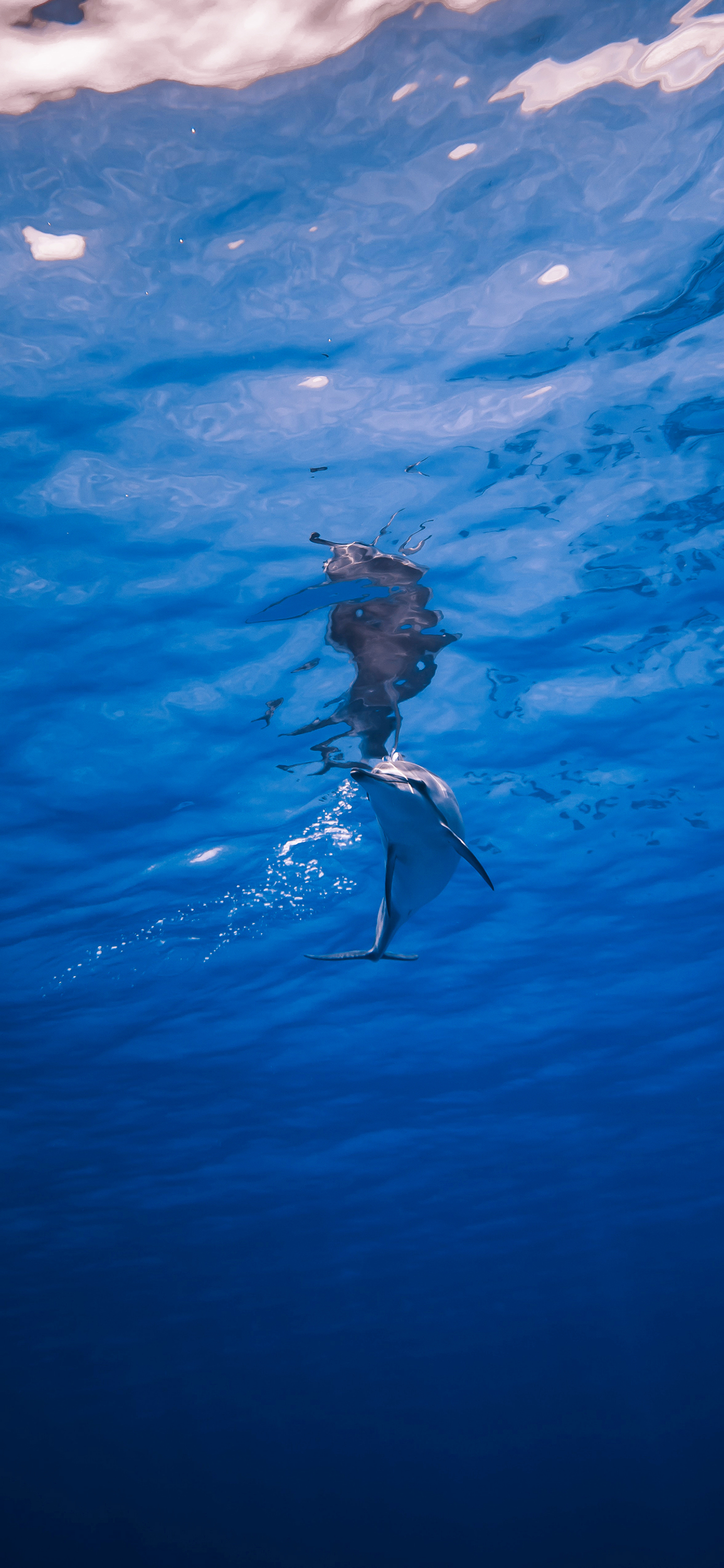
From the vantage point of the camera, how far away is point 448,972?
59.9 feet

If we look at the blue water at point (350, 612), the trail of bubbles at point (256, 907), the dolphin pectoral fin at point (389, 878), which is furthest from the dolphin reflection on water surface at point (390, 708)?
the trail of bubbles at point (256, 907)

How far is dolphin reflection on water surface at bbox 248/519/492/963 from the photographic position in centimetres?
540

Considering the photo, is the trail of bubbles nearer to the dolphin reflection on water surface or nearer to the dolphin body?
the dolphin reflection on water surface

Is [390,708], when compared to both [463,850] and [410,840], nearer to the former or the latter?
[410,840]

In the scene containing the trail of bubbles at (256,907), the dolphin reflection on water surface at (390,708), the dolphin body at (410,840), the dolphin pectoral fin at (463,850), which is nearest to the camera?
the dolphin pectoral fin at (463,850)

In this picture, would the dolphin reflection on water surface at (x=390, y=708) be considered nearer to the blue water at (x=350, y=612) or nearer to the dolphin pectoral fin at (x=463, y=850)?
the dolphin pectoral fin at (x=463, y=850)

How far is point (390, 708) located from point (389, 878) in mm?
5417

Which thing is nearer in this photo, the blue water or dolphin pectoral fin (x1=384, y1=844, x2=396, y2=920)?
dolphin pectoral fin (x1=384, y1=844, x2=396, y2=920)

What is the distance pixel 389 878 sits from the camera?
576cm

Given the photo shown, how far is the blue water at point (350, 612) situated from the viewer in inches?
236

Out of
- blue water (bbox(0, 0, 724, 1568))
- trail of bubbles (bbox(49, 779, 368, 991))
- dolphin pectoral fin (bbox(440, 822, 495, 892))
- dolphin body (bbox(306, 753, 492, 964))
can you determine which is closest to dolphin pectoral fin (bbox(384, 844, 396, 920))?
dolphin body (bbox(306, 753, 492, 964))

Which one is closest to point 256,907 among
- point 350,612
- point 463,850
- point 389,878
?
point 350,612

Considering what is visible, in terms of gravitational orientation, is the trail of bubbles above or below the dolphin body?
above

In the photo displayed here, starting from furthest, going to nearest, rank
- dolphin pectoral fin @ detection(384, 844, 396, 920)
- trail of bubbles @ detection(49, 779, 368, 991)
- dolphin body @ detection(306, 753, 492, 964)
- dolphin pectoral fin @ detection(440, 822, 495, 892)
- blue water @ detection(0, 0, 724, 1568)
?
trail of bubbles @ detection(49, 779, 368, 991)
blue water @ detection(0, 0, 724, 1568)
dolphin pectoral fin @ detection(384, 844, 396, 920)
dolphin body @ detection(306, 753, 492, 964)
dolphin pectoral fin @ detection(440, 822, 495, 892)
